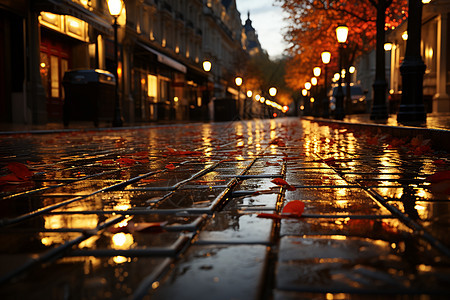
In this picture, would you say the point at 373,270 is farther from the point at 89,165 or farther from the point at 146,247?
the point at 89,165

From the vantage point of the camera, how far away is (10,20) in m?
15.7

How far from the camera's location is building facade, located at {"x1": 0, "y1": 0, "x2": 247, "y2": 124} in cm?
1577

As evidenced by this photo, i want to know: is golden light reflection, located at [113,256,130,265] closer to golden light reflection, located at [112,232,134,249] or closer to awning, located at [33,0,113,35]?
golden light reflection, located at [112,232,134,249]

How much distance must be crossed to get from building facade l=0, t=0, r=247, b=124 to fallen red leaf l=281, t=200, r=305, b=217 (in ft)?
46.7

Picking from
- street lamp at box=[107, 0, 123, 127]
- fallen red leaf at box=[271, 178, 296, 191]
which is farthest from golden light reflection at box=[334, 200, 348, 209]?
street lamp at box=[107, 0, 123, 127]

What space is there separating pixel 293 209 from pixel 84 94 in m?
14.3

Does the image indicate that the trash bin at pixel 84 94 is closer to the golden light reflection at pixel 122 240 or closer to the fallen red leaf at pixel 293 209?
the fallen red leaf at pixel 293 209

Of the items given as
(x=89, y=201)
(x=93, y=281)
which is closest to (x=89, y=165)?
(x=89, y=201)

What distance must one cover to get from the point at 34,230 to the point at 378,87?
13.1 meters

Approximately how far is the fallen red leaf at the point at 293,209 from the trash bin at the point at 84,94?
13.9 m

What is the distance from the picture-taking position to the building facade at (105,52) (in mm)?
15766

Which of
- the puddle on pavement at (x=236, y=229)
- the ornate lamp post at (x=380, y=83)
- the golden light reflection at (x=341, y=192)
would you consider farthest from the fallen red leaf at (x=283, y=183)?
the ornate lamp post at (x=380, y=83)

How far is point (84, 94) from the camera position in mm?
15250

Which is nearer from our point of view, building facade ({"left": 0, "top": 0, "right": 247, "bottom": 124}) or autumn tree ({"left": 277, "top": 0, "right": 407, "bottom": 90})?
building facade ({"left": 0, "top": 0, "right": 247, "bottom": 124})
